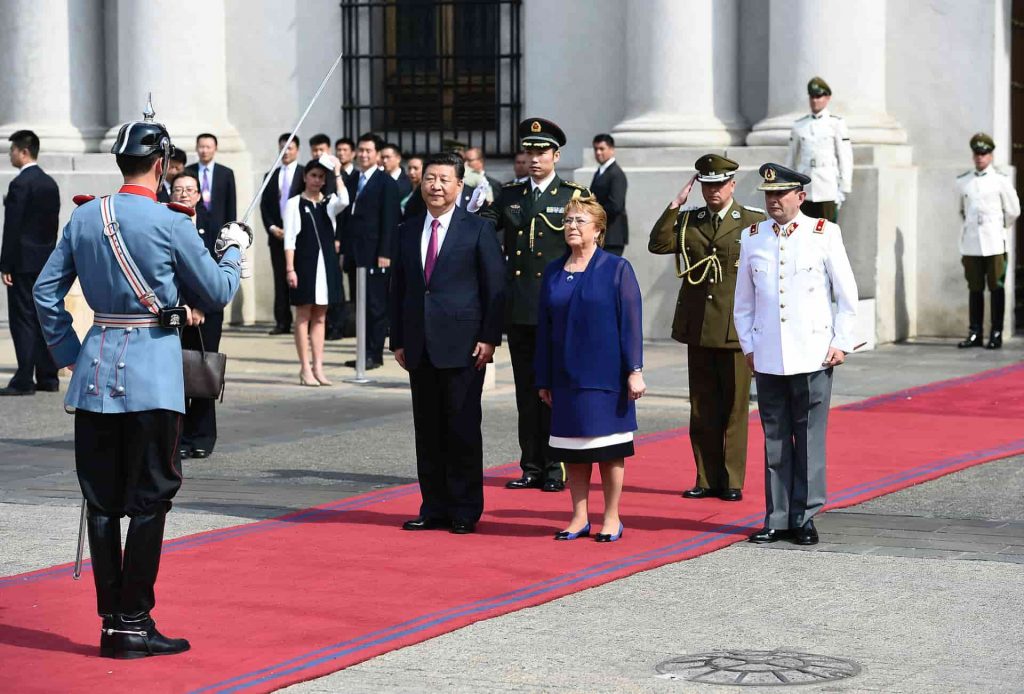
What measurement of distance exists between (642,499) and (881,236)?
28.6 feet

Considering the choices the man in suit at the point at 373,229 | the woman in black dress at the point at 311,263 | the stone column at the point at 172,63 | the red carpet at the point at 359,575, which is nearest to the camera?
the red carpet at the point at 359,575

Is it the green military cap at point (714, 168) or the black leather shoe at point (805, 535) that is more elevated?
the green military cap at point (714, 168)

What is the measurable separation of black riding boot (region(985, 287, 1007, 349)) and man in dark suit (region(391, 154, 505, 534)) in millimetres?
9612

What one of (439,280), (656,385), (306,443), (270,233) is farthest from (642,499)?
(270,233)

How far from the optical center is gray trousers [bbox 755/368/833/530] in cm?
877

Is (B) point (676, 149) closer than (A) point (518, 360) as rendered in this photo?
No

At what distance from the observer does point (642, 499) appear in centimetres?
1001

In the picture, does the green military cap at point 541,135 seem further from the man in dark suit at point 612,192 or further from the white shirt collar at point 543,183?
the man in dark suit at point 612,192

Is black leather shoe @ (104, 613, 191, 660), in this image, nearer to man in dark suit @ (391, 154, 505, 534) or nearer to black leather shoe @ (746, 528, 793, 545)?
man in dark suit @ (391, 154, 505, 534)

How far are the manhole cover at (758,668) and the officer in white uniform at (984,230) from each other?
456 inches

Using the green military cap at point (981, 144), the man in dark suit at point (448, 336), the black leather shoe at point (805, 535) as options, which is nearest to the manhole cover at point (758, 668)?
the black leather shoe at point (805, 535)

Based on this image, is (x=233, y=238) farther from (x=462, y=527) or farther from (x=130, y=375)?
(x=462, y=527)

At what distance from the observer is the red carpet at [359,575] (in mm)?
6562

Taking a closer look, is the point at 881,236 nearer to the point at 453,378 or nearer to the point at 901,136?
the point at 901,136
